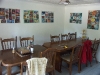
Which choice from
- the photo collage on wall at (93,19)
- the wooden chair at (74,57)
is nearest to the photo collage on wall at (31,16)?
the wooden chair at (74,57)

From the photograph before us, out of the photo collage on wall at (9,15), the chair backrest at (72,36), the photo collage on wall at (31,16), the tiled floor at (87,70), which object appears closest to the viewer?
the tiled floor at (87,70)

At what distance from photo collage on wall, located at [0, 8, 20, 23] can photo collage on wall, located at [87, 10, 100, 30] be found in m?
2.66

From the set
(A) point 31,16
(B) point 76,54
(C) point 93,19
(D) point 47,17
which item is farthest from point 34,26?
(C) point 93,19

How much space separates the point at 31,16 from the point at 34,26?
15.9 inches

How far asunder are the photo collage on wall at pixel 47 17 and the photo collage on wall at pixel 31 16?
11.2 inches

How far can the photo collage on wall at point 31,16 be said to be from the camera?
420 cm

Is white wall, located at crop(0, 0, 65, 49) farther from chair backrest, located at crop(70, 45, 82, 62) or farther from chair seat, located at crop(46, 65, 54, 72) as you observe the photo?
chair seat, located at crop(46, 65, 54, 72)

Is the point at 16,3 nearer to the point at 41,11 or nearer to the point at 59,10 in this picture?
the point at 41,11

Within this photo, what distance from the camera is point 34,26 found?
4.49 metres

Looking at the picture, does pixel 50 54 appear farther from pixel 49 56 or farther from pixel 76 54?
pixel 76 54

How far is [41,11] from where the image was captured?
4578 mm

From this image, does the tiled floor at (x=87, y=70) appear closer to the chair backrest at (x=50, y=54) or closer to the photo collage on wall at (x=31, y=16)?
the chair backrest at (x=50, y=54)

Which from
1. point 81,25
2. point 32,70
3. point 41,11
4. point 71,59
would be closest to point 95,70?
point 71,59

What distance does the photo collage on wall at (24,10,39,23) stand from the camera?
4199 millimetres
